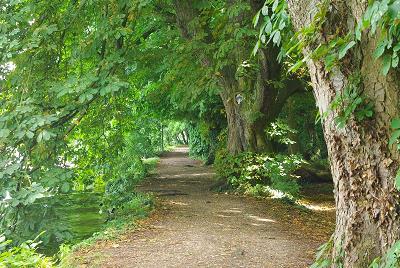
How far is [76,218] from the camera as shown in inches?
477

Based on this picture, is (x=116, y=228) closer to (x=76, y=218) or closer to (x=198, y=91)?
(x=76, y=218)

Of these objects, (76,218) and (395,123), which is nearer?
(395,123)

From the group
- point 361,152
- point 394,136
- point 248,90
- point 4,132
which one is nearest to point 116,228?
point 4,132

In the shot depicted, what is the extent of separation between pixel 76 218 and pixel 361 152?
398 inches

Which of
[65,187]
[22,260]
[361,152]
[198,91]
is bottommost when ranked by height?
[22,260]

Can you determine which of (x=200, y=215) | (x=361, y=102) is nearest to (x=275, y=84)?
(x=200, y=215)

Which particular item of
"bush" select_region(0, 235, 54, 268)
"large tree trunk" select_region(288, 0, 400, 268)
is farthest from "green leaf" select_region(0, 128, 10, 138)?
"large tree trunk" select_region(288, 0, 400, 268)

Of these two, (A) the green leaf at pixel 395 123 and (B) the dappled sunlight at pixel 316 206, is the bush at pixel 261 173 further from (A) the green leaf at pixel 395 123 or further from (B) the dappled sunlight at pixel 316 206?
(A) the green leaf at pixel 395 123

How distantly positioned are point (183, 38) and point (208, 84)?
193 cm

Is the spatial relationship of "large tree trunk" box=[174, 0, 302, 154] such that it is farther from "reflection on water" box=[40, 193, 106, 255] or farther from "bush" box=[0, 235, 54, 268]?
"bush" box=[0, 235, 54, 268]

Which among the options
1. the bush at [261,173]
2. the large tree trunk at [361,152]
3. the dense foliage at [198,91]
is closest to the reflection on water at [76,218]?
the dense foliage at [198,91]

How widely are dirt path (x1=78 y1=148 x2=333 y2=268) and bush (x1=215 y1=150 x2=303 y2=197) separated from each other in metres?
0.62

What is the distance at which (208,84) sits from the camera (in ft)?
38.8

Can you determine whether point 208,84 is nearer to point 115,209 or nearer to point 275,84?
point 275,84
